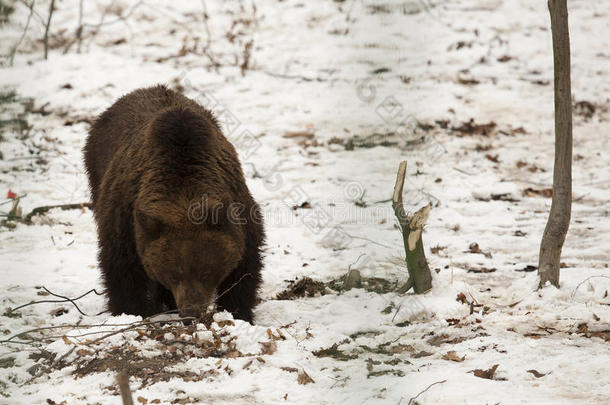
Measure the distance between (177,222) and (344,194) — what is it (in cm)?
358

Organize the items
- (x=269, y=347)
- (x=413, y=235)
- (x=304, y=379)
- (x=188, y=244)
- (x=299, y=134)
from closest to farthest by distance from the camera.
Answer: (x=304, y=379), (x=269, y=347), (x=188, y=244), (x=413, y=235), (x=299, y=134)

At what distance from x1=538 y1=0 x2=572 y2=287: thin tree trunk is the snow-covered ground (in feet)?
0.92

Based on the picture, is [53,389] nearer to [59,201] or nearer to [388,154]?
[59,201]

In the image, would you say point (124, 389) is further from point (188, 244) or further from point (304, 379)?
point (188, 244)

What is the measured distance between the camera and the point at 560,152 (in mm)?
5031

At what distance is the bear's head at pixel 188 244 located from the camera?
4684 millimetres

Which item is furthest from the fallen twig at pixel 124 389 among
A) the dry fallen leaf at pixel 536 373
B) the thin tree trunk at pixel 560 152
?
the thin tree trunk at pixel 560 152

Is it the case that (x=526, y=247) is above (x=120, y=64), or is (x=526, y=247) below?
below

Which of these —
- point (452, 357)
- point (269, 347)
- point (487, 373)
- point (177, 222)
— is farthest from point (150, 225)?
point (487, 373)

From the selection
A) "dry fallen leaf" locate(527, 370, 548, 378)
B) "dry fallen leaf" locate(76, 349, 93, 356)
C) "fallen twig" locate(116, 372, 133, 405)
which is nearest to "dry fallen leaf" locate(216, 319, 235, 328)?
"dry fallen leaf" locate(76, 349, 93, 356)

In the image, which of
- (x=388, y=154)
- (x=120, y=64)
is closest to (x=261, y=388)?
(x=388, y=154)

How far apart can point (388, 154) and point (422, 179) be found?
2.21 ft

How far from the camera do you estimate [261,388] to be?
13.2 ft

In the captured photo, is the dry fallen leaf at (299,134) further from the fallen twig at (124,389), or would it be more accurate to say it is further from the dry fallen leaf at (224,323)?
the fallen twig at (124,389)
